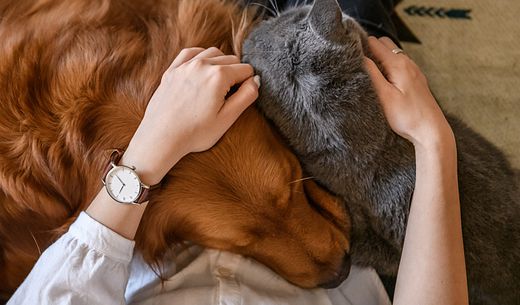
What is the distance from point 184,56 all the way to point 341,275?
57 cm

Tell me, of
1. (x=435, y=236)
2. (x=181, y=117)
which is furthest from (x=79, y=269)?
(x=435, y=236)

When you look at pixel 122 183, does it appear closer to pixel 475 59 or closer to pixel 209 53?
pixel 209 53

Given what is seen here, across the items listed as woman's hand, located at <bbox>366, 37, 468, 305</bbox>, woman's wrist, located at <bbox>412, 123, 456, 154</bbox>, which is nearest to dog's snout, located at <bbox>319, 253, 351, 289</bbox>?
woman's hand, located at <bbox>366, 37, 468, 305</bbox>

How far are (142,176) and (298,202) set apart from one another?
1.01 feet

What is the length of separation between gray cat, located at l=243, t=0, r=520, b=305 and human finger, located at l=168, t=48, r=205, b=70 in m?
0.10

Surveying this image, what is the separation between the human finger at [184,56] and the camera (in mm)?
1017

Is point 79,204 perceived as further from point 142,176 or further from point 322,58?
point 322,58

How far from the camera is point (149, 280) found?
119 cm

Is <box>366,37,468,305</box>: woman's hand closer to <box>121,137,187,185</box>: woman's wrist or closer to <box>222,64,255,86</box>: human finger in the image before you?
<box>222,64,255,86</box>: human finger

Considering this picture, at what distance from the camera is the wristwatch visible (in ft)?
3.26

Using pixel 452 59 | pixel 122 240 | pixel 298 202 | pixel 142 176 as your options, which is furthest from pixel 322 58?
pixel 452 59

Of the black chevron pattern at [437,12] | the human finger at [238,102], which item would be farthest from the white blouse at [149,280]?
the black chevron pattern at [437,12]

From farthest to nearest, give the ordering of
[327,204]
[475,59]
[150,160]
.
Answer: [475,59] < [327,204] < [150,160]

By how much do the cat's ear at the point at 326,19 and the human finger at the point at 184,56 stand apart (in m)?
0.23
